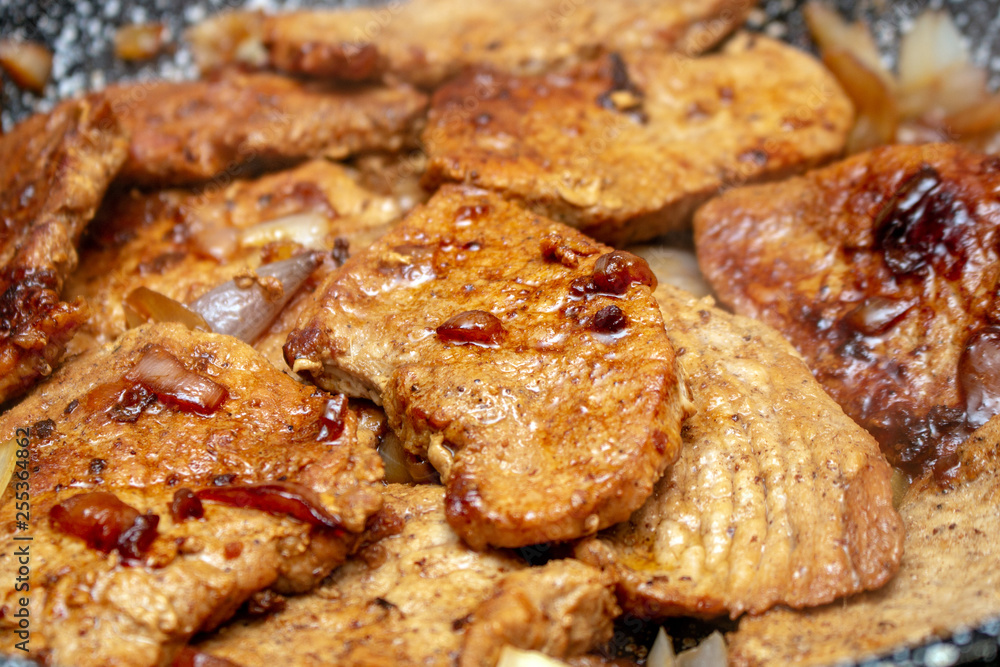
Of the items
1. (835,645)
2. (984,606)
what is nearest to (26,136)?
(835,645)

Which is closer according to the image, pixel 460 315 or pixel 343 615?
pixel 343 615

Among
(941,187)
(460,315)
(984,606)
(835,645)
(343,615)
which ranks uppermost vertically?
(941,187)

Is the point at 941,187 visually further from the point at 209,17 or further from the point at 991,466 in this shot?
the point at 209,17

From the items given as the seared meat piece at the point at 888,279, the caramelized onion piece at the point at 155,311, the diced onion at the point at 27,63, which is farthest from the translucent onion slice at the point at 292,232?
the diced onion at the point at 27,63

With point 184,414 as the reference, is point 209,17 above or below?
above

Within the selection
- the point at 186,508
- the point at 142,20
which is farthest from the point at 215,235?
the point at 142,20
